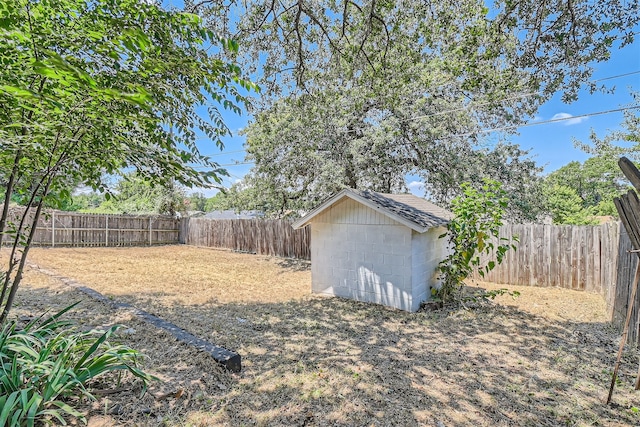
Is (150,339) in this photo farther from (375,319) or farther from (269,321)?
(375,319)

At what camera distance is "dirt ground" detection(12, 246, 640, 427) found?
2.49 meters

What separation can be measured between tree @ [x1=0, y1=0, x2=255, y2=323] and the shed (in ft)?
12.6

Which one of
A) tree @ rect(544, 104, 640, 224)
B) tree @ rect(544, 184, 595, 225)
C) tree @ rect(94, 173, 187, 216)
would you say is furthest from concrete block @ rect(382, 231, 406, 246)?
tree @ rect(544, 184, 595, 225)

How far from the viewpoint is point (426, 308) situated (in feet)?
18.9

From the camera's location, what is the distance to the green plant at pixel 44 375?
1936 millimetres

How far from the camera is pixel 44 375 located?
2.26m

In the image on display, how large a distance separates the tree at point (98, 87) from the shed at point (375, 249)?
12.6 feet

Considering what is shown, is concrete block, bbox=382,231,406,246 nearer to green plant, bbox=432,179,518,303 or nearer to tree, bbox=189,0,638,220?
green plant, bbox=432,179,518,303

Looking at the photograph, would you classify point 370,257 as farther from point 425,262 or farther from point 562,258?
point 562,258

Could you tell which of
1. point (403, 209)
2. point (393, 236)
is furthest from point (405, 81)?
point (393, 236)

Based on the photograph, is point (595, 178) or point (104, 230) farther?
point (595, 178)

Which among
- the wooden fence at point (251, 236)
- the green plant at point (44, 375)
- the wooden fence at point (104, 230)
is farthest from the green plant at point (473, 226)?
the wooden fence at point (104, 230)

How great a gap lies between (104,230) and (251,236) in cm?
664

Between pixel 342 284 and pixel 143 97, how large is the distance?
5.50 metres
